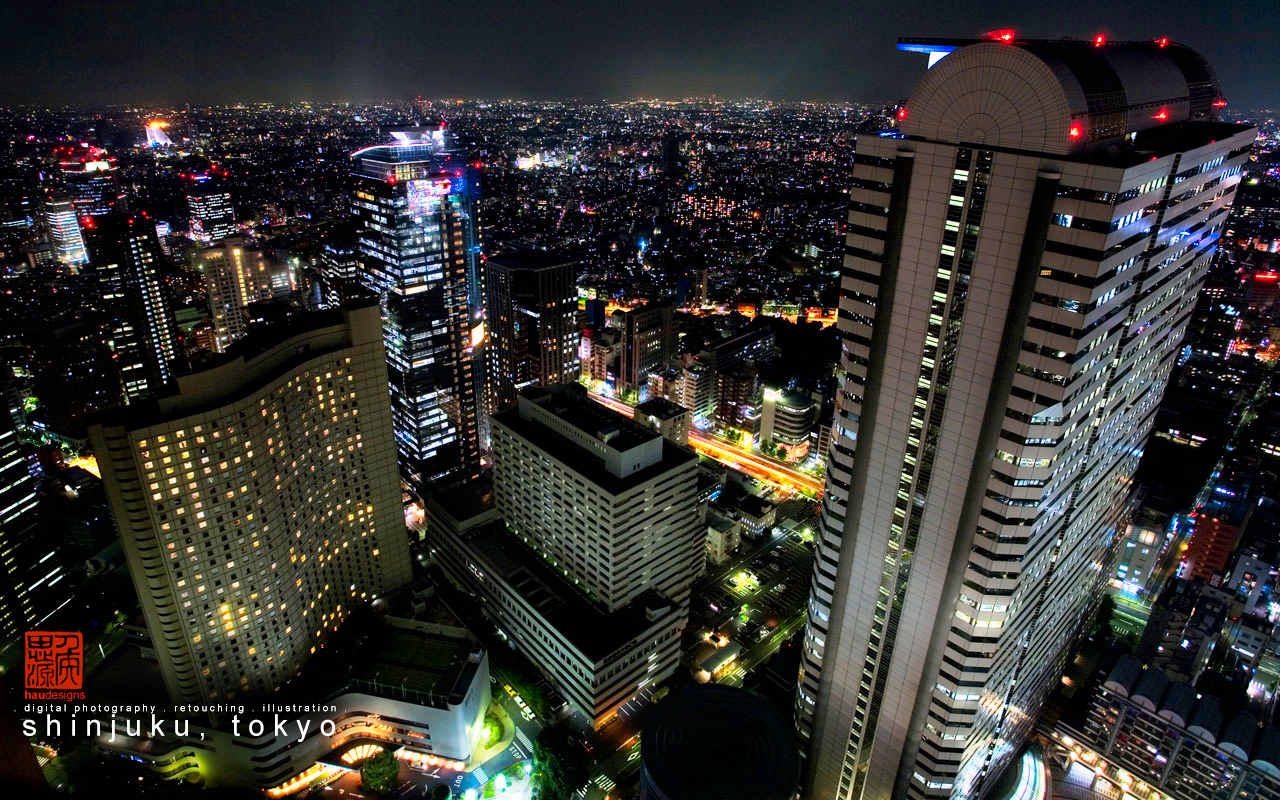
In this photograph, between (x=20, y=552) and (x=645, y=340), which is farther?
(x=645, y=340)

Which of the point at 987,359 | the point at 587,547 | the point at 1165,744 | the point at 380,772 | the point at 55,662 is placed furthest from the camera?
the point at 587,547

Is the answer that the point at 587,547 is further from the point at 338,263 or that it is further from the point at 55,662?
the point at 338,263

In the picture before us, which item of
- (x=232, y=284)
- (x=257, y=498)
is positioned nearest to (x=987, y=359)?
(x=257, y=498)

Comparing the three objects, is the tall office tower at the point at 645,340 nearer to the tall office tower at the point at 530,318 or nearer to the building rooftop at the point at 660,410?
the tall office tower at the point at 530,318

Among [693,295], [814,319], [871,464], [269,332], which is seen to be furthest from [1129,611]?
[693,295]

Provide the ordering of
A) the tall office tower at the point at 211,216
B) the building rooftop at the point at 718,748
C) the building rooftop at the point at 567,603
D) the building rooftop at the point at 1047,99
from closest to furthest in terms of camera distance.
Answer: the building rooftop at the point at 1047,99 → the building rooftop at the point at 718,748 → the building rooftop at the point at 567,603 → the tall office tower at the point at 211,216

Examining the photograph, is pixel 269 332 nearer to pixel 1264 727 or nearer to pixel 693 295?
pixel 1264 727

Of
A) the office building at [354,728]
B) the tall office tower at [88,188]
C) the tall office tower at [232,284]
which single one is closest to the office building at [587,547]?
the office building at [354,728]

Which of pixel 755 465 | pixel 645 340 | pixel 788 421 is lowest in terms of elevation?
pixel 755 465
